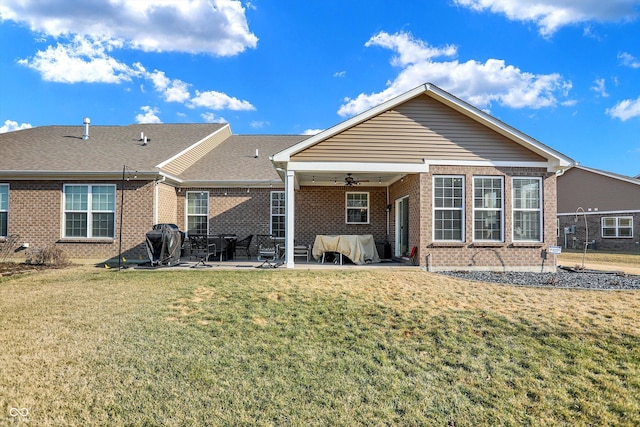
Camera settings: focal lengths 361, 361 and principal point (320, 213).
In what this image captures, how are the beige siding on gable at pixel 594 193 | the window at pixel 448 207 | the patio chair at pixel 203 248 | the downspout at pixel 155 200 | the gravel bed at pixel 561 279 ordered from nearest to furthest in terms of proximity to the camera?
the gravel bed at pixel 561 279 → the window at pixel 448 207 → the patio chair at pixel 203 248 → the downspout at pixel 155 200 → the beige siding on gable at pixel 594 193

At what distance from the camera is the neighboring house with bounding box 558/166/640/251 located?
22.2m

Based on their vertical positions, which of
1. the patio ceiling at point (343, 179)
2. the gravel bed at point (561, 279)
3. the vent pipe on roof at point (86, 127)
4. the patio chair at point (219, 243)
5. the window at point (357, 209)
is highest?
the vent pipe on roof at point (86, 127)

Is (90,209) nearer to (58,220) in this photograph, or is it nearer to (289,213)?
(58,220)

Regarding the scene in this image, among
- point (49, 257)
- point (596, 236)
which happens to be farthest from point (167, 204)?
point (596, 236)

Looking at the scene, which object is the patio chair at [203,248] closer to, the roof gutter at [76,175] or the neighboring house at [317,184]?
the neighboring house at [317,184]

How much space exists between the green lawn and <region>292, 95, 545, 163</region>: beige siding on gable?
4511mm

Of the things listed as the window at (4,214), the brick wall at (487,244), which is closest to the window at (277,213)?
the brick wall at (487,244)

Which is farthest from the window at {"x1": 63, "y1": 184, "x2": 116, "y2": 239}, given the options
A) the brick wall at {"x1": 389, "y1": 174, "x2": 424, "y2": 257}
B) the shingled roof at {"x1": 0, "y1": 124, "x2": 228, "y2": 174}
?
the brick wall at {"x1": 389, "y1": 174, "x2": 424, "y2": 257}

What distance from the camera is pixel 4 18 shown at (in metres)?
11.1

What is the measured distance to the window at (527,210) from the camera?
10.8 meters

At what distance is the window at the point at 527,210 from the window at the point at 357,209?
18.3ft

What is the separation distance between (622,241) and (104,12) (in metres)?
29.2

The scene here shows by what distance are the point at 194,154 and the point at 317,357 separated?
13482 millimetres

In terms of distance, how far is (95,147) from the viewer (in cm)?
1495
